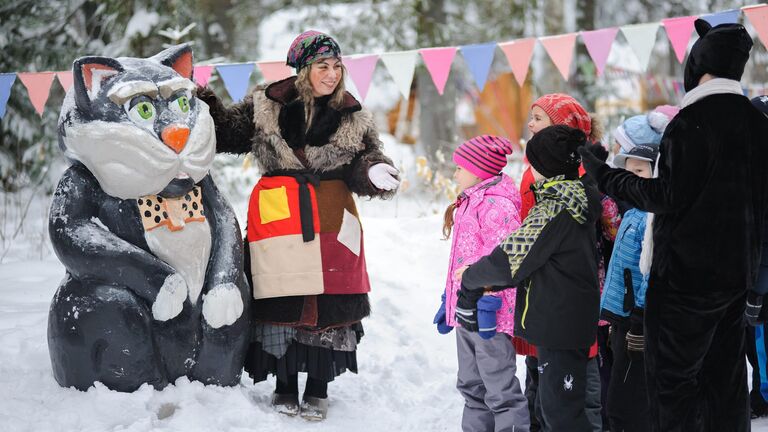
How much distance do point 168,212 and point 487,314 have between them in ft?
5.16

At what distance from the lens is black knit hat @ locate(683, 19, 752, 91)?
9.66ft

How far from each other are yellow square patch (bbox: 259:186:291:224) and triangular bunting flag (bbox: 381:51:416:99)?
2.06 metres

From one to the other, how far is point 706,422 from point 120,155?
2748mm

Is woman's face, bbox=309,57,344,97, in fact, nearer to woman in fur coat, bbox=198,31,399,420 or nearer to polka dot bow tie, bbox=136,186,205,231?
woman in fur coat, bbox=198,31,399,420

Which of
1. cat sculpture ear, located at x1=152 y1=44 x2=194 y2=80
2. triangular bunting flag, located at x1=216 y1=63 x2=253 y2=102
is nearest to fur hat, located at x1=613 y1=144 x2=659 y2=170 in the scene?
cat sculpture ear, located at x1=152 y1=44 x2=194 y2=80

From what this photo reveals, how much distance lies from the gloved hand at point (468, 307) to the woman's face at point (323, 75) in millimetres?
1335

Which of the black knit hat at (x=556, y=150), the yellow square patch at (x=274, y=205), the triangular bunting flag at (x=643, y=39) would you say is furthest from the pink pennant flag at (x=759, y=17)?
the yellow square patch at (x=274, y=205)

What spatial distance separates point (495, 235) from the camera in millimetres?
3510

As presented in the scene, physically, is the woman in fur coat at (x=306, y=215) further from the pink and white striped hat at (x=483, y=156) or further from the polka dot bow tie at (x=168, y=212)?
the pink and white striped hat at (x=483, y=156)

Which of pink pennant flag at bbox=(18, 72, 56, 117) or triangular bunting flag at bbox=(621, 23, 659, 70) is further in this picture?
triangular bunting flag at bbox=(621, 23, 659, 70)

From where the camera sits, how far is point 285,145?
3939 mm

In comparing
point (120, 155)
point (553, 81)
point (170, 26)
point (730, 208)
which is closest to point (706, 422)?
point (730, 208)

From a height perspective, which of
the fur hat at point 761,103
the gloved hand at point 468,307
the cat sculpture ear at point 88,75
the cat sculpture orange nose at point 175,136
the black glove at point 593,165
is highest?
the cat sculpture ear at point 88,75

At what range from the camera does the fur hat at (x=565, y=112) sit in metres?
3.85
